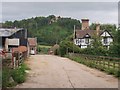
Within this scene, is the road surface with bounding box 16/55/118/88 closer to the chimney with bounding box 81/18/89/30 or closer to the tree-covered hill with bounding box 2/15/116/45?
the chimney with bounding box 81/18/89/30

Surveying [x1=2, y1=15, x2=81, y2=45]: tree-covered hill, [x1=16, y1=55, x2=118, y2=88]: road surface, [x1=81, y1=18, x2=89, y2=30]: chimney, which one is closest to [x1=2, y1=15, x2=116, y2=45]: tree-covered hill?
[x1=2, y1=15, x2=81, y2=45]: tree-covered hill

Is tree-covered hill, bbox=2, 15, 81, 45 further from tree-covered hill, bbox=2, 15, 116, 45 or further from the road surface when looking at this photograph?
the road surface

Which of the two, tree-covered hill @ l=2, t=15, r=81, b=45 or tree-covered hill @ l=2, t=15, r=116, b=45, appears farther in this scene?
tree-covered hill @ l=2, t=15, r=81, b=45

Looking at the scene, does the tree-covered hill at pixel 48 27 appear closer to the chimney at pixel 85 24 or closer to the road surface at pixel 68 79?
the chimney at pixel 85 24

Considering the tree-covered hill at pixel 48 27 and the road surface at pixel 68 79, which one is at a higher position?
the tree-covered hill at pixel 48 27

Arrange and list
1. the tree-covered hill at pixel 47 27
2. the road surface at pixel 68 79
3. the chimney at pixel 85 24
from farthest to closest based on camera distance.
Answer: the tree-covered hill at pixel 47 27 < the chimney at pixel 85 24 < the road surface at pixel 68 79

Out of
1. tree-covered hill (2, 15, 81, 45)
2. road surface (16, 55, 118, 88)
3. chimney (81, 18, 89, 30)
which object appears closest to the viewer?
road surface (16, 55, 118, 88)

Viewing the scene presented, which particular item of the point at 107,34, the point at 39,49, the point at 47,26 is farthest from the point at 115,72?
the point at 47,26

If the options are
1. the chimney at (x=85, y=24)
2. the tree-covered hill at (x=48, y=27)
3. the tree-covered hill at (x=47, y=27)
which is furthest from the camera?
the tree-covered hill at (x=47, y=27)

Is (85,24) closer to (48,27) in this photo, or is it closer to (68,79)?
(48,27)

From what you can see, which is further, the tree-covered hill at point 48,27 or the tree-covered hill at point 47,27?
the tree-covered hill at point 47,27

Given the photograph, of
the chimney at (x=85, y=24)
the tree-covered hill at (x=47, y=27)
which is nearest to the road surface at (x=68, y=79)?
the chimney at (x=85, y=24)

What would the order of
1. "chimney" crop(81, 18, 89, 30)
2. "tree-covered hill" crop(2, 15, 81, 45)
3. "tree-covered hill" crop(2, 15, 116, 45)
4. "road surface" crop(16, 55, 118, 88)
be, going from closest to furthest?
1. "road surface" crop(16, 55, 118, 88)
2. "chimney" crop(81, 18, 89, 30)
3. "tree-covered hill" crop(2, 15, 116, 45)
4. "tree-covered hill" crop(2, 15, 81, 45)

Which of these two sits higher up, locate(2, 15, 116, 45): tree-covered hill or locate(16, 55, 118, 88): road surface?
locate(2, 15, 116, 45): tree-covered hill
